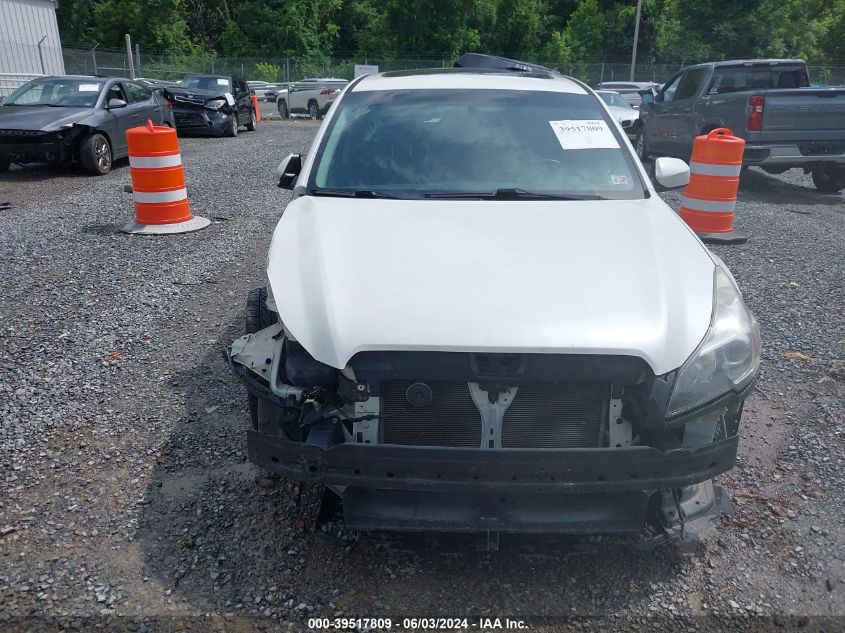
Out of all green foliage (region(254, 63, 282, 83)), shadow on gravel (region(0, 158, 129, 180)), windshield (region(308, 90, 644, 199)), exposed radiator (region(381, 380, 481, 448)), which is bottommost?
green foliage (region(254, 63, 282, 83))

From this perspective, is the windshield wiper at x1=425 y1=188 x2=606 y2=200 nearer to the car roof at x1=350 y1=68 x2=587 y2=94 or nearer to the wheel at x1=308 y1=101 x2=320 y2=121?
the car roof at x1=350 y1=68 x2=587 y2=94

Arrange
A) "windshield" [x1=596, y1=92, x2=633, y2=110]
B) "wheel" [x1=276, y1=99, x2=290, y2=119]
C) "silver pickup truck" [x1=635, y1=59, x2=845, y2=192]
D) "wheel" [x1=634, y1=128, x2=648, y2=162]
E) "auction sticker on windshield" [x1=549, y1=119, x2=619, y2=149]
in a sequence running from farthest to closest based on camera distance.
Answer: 1. "wheel" [x1=276, y1=99, x2=290, y2=119]
2. "windshield" [x1=596, y1=92, x2=633, y2=110]
3. "wheel" [x1=634, y1=128, x2=648, y2=162]
4. "silver pickup truck" [x1=635, y1=59, x2=845, y2=192]
5. "auction sticker on windshield" [x1=549, y1=119, x2=619, y2=149]

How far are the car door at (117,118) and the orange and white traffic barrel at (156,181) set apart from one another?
14.7 feet

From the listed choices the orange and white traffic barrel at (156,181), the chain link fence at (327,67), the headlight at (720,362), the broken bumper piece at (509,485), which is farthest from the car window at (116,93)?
the chain link fence at (327,67)

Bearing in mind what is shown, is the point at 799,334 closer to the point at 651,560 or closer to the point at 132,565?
the point at 651,560

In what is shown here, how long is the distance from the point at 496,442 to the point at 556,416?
237mm

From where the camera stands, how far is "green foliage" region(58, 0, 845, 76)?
45.1m

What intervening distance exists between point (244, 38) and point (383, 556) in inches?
2165

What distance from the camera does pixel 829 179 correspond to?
11.7 meters

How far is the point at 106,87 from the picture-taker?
12.1 meters

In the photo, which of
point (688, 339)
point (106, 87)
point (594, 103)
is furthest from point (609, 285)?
point (106, 87)

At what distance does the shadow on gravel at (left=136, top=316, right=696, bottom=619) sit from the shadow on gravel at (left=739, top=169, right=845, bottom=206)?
967 centimetres

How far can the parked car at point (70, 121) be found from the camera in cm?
1070

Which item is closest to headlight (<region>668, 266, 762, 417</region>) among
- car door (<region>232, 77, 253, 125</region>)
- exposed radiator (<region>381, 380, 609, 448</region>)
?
exposed radiator (<region>381, 380, 609, 448</region>)
